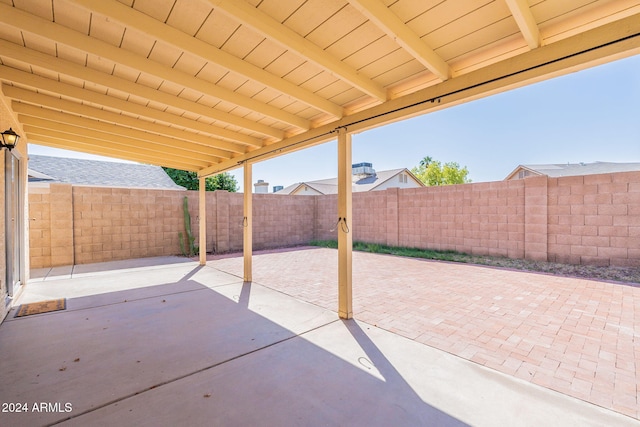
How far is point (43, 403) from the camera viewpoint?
6.19 feet

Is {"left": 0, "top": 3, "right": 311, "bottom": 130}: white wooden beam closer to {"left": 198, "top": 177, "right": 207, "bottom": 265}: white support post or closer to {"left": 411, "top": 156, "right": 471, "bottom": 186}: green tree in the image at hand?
{"left": 198, "top": 177, "right": 207, "bottom": 265}: white support post

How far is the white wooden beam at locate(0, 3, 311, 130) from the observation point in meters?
1.92

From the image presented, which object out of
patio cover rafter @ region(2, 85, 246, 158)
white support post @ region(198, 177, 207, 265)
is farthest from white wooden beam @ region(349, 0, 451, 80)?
white support post @ region(198, 177, 207, 265)

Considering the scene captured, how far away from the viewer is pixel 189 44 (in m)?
2.14

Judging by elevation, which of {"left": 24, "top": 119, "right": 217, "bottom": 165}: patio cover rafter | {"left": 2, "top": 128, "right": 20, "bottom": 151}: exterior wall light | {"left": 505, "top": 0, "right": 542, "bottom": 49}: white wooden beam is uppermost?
{"left": 24, "top": 119, "right": 217, "bottom": 165}: patio cover rafter

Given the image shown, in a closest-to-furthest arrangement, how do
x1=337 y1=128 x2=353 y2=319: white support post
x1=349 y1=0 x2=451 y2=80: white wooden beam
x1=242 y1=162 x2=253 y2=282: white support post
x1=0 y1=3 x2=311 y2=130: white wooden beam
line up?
x1=349 y1=0 x2=451 y2=80: white wooden beam < x1=0 y1=3 x2=311 y2=130: white wooden beam < x1=337 y1=128 x2=353 y2=319: white support post < x1=242 y1=162 x2=253 y2=282: white support post

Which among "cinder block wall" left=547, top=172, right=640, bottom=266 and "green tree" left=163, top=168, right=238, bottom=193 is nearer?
"cinder block wall" left=547, top=172, right=640, bottom=266

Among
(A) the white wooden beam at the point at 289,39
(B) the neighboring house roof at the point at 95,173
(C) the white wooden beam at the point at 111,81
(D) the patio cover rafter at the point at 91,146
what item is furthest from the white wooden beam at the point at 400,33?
(B) the neighboring house roof at the point at 95,173

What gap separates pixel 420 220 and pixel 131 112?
7.47 meters

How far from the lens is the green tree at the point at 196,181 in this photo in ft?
68.5

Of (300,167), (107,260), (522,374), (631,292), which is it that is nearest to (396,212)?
(631,292)

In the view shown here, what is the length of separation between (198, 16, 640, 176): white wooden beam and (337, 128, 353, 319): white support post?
8.7 inches

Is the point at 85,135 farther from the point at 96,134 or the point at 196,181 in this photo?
the point at 196,181

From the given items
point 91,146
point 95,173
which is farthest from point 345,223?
point 95,173
